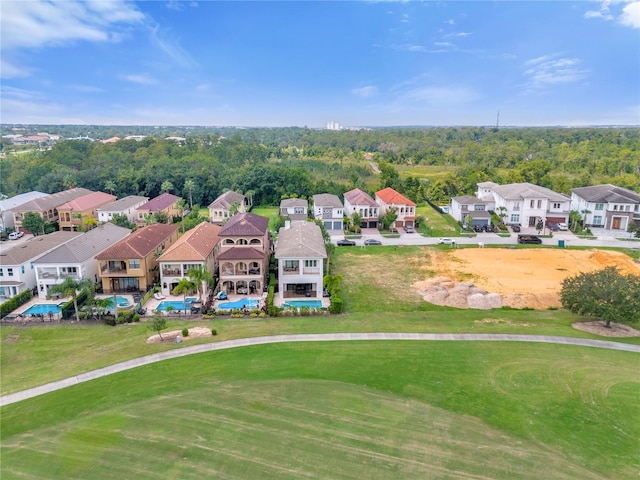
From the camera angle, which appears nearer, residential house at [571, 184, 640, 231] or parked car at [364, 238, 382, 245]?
parked car at [364, 238, 382, 245]

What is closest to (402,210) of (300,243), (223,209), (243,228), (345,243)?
(345,243)

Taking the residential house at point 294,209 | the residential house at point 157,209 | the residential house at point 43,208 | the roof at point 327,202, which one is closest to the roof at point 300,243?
the roof at point 327,202

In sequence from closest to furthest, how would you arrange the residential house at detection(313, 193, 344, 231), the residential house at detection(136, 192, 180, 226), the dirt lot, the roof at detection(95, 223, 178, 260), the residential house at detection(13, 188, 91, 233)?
the dirt lot, the roof at detection(95, 223, 178, 260), the residential house at detection(13, 188, 91, 233), the residential house at detection(313, 193, 344, 231), the residential house at detection(136, 192, 180, 226)

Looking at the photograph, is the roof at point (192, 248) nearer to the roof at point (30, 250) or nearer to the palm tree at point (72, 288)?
the palm tree at point (72, 288)

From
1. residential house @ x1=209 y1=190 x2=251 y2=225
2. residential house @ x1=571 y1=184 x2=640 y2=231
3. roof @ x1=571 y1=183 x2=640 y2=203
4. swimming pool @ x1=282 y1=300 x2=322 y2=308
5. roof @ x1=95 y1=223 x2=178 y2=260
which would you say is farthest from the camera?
residential house @ x1=209 y1=190 x2=251 y2=225

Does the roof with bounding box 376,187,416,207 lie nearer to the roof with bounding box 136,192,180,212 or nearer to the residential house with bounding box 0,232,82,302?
the roof with bounding box 136,192,180,212

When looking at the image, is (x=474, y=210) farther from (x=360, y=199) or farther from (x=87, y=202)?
(x=87, y=202)

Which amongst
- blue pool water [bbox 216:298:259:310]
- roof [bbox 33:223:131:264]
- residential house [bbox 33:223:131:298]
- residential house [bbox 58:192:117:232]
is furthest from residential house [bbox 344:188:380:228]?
residential house [bbox 58:192:117:232]
